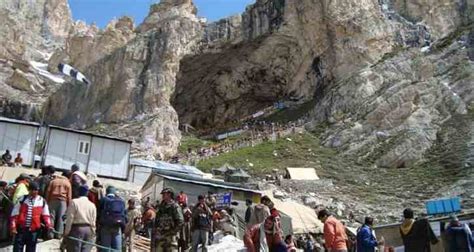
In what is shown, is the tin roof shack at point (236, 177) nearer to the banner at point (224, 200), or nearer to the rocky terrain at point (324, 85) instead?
the rocky terrain at point (324, 85)

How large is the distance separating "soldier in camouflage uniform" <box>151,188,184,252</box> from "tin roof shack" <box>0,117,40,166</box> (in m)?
19.1

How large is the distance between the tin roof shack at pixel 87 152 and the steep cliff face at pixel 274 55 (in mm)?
31207

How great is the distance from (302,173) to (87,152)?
15501 mm

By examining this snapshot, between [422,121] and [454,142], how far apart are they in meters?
4.13

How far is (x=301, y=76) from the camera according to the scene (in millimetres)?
60500

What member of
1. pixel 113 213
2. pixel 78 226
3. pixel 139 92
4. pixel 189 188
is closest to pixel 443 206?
pixel 189 188

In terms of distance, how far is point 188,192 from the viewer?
82.4 feet

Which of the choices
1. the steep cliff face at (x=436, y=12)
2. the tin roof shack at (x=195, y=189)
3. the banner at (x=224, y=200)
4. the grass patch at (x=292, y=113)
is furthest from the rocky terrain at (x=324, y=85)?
the banner at (x=224, y=200)

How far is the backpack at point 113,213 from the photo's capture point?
32.7ft

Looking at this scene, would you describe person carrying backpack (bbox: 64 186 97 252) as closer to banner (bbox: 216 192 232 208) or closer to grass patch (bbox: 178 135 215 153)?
banner (bbox: 216 192 232 208)

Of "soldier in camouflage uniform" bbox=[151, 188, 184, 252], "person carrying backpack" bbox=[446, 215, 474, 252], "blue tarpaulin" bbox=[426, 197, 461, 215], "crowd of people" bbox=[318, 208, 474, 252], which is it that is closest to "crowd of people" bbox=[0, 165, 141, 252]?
"soldier in camouflage uniform" bbox=[151, 188, 184, 252]

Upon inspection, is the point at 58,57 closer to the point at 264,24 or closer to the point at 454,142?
the point at 264,24

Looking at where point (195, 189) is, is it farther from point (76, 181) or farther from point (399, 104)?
point (399, 104)

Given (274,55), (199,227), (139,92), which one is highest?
(274,55)
